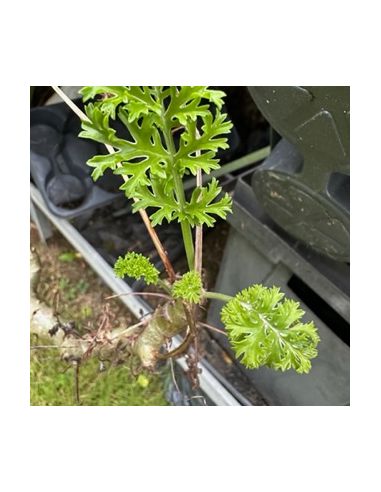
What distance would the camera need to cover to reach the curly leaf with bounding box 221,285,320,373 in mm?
780

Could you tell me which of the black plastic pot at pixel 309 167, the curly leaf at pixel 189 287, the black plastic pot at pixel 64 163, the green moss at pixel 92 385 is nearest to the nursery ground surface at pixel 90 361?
the green moss at pixel 92 385

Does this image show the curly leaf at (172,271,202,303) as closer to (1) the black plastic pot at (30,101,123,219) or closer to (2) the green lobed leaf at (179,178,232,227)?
(2) the green lobed leaf at (179,178,232,227)

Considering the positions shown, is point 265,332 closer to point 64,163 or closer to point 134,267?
point 134,267

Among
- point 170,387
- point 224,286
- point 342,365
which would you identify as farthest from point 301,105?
point 170,387

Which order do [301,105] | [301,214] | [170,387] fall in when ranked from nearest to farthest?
[301,105] → [301,214] → [170,387]

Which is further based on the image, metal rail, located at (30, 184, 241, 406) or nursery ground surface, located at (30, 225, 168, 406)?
nursery ground surface, located at (30, 225, 168, 406)

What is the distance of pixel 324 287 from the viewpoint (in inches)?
53.7

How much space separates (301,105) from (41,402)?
1.29 metres

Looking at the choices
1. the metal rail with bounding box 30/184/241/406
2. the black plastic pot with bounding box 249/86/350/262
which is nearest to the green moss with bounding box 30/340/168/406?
the metal rail with bounding box 30/184/241/406

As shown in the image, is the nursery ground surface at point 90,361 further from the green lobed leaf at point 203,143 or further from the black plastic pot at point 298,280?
the green lobed leaf at point 203,143

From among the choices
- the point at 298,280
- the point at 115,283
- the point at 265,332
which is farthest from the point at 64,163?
the point at 265,332

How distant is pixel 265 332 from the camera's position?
0.79 meters

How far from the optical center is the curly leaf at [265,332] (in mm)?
780
